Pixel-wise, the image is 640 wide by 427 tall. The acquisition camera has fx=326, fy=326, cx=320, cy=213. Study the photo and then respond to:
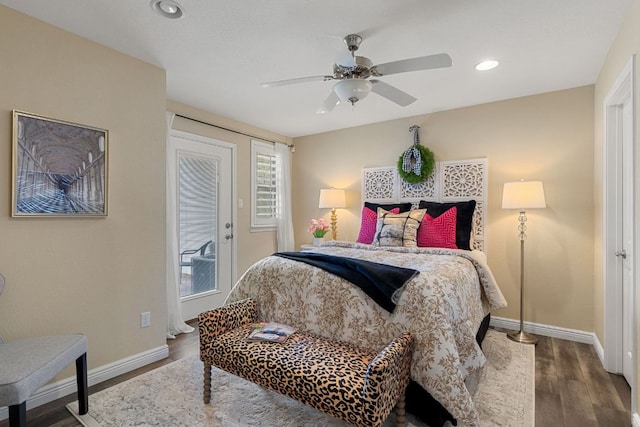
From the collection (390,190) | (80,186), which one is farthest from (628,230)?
(80,186)

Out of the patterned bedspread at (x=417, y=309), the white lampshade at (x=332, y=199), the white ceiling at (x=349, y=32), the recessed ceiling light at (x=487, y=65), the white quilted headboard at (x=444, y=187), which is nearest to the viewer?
the patterned bedspread at (x=417, y=309)

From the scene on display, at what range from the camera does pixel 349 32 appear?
2.16m

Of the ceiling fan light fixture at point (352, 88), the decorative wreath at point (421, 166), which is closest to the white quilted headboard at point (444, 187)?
the decorative wreath at point (421, 166)

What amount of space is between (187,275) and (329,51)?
278cm

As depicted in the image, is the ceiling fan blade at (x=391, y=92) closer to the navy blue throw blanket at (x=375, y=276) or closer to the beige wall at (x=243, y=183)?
the navy blue throw blanket at (x=375, y=276)

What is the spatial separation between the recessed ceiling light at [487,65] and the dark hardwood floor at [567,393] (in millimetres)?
2398

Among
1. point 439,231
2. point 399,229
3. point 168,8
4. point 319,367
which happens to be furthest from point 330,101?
point 319,367

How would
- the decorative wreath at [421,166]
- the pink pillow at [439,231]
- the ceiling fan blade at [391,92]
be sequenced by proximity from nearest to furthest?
the ceiling fan blade at [391,92] < the pink pillow at [439,231] < the decorative wreath at [421,166]

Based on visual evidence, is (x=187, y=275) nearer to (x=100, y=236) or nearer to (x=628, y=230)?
(x=100, y=236)

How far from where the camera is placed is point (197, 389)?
2.21 m

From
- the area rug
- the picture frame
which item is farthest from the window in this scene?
the area rug

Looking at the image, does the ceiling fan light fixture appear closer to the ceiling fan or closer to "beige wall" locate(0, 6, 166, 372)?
the ceiling fan

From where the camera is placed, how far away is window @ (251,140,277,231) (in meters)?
4.45

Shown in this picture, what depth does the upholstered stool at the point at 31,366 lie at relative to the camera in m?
1.42
